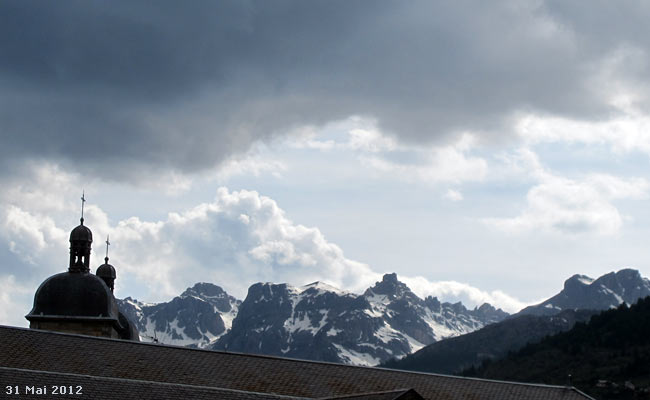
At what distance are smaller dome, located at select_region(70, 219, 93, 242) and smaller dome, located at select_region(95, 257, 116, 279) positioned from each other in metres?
17.5

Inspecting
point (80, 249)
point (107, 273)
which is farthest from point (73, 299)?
point (107, 273)

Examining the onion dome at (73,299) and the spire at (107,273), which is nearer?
the onion dome at (73,299)

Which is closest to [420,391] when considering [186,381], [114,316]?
[186,381]

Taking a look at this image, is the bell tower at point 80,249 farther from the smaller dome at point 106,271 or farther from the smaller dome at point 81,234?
the smaller dome at point 106,271

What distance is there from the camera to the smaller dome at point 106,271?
112 metres

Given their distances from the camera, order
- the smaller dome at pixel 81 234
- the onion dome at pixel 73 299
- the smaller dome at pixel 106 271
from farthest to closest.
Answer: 1. the smaller dome at pixel 106 271
2. the smaller dome at pixel 81 234
3. the onion dome at pixel 73 299

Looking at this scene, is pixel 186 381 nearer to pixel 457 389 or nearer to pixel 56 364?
pixel 56 364

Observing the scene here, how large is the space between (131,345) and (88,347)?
251cm

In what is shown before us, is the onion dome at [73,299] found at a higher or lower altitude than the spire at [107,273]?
lower

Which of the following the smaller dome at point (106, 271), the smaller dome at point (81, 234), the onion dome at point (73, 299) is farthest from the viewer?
the smaller dome at point (106, 271)

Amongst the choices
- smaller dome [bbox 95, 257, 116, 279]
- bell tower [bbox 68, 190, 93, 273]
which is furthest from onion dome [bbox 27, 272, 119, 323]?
smaller dome [bbox 95, 257, 116, 279]

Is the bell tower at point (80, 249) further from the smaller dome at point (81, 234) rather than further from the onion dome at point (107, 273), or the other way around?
the onion dome at point (107, 273)

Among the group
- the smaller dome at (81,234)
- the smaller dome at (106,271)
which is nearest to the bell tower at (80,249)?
the smaller dome at (81,234)

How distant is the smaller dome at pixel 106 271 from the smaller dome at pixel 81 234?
17.5 m
